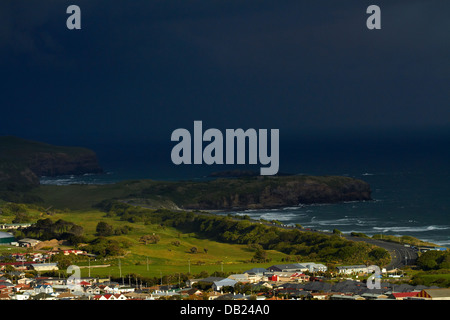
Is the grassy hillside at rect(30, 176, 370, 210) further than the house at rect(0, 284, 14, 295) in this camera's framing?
Yes

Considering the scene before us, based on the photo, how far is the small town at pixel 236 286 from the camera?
27.1 metres

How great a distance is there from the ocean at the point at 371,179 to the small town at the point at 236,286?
21941 mm

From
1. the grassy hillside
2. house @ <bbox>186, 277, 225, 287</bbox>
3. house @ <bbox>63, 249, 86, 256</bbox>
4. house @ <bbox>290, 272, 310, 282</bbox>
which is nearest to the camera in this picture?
house @ <bbox>186, 277, 225, 287</bbox>

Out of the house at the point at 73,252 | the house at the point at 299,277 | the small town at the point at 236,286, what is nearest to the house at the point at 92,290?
the small town at the point at 236,286

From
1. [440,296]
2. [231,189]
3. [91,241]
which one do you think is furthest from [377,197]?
[440,296]

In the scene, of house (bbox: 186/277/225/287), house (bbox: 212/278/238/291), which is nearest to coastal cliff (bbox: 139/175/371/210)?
house (bbox: 186/277/225/287)

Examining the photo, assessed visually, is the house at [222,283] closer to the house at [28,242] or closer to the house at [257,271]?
the house at [257,271]

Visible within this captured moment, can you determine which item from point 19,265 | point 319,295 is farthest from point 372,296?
point 19,265

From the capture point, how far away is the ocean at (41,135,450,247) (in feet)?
228

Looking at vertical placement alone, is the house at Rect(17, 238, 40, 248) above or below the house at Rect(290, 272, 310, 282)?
below

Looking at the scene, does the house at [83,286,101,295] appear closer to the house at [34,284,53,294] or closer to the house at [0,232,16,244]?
the house at [34,284,53,294]

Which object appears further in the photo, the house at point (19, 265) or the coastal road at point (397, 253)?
the coastal road at point (397, 253)
